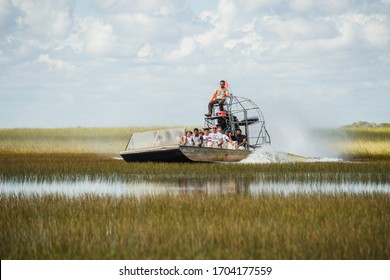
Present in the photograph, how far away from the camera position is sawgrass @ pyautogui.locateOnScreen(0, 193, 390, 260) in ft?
34.1

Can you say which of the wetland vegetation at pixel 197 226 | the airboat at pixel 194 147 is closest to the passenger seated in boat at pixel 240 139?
the airboat at pixel 194 147

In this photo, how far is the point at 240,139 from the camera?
3038 centimetres

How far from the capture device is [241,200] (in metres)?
15.5

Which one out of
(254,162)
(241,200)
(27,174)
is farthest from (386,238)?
(254,162)

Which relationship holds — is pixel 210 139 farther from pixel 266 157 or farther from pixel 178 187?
pixel 178 187

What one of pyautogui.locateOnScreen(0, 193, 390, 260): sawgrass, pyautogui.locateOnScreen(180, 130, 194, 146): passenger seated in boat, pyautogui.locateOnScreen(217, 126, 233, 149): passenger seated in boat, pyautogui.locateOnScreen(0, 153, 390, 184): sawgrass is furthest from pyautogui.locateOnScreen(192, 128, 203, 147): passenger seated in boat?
pyautogui.locateOnScreen(0, 193, 390, 260): sawgrass

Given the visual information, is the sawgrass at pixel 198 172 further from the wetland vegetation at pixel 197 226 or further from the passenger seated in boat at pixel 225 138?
the wetland vegetation at pixel 197 226

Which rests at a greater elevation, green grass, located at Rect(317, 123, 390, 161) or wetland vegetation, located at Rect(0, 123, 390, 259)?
green grass, located at Rect(317, 123, 390, 161)

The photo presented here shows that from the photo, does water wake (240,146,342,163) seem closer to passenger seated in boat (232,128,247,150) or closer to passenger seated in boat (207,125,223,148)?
passenger seated in boat (232,128,247,150)

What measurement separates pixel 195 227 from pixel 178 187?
727 centimetres

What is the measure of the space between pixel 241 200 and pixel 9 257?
622 cm

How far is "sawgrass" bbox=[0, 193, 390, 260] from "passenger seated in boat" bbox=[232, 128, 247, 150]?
13.9 metres
